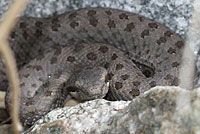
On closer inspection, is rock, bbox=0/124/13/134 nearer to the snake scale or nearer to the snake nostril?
the snake scale

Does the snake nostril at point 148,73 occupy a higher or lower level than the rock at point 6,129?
higher

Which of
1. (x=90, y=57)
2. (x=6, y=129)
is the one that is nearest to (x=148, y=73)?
(x=90, y=57)

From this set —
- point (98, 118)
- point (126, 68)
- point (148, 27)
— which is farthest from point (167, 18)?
point (98, 118)

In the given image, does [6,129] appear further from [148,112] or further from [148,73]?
[148,112]

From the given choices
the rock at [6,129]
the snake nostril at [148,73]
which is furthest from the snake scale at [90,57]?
the rock at [6,129]

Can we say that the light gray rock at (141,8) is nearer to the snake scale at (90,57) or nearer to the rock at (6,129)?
the snake scale at (90,57)

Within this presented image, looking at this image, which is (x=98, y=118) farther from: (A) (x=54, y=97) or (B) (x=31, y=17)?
→ (B) (x=31, y=17)

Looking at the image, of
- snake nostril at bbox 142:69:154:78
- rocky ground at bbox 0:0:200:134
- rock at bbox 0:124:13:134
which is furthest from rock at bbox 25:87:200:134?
snake nostril at bbox 142:69:154:78
